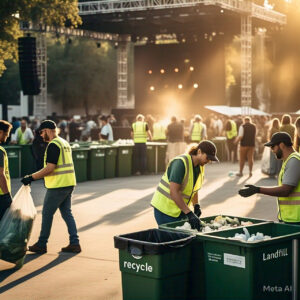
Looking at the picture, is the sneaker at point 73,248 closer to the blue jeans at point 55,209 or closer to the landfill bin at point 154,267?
the blue jeans at point 55,209

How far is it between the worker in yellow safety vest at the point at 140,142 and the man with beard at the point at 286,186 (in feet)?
48.8

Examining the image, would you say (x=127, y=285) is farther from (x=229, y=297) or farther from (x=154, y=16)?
(x=154, y=16)

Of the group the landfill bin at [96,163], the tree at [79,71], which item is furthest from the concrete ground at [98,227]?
the tree at [79,71]

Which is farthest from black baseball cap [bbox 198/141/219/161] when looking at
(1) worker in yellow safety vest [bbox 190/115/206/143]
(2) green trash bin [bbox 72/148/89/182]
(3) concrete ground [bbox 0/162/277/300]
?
(1) worker in yellow safety vest [bbox 190/115/206/143]

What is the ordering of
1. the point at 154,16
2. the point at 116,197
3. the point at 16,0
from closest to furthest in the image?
the point at 116,197
the point at 16,0
the point at 154,16

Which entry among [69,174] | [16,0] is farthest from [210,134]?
[69,174]

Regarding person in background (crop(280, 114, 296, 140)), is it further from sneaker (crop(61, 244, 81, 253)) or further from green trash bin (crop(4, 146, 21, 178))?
sneaker (crop(61, 244, 81, 253))

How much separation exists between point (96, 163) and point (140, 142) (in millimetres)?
1764

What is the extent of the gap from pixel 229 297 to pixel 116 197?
10733 mm

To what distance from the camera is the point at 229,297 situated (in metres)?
6.29

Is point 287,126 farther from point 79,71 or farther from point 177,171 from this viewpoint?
point 79,71

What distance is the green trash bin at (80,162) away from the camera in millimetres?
20691

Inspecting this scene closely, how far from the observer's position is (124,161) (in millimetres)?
22812

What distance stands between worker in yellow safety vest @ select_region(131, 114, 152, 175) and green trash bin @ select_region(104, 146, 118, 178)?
28.9 inches
